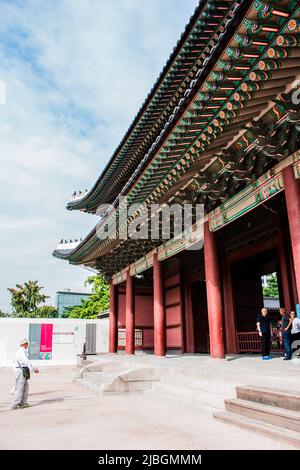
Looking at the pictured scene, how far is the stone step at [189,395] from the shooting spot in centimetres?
547

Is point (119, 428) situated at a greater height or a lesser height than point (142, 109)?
lesser

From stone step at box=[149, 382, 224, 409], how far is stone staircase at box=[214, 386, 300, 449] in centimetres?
57

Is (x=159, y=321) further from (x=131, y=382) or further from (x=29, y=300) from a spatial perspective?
(x=29, y=300)

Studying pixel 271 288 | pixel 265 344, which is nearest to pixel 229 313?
pixel 265 344

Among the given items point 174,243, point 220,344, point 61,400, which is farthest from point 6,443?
point 174,243

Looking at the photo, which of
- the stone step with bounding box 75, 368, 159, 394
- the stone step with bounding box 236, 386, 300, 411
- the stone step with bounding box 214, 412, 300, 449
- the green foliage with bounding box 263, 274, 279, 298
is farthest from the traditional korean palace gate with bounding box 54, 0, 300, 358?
the green foliage with bounding box 263, 274, 279, 298

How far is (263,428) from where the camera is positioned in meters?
3.83

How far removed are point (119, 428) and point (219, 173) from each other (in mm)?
5667

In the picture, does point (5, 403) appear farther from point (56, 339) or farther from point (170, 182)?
point (56, 339)

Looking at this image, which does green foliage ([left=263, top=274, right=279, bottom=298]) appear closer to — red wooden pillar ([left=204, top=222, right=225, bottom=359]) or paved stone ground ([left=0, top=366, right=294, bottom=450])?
red wooden pillar ([left=204, top=222, right=225, bottom=359])

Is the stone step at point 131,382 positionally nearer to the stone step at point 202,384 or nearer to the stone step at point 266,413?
the stone step at point 202,384

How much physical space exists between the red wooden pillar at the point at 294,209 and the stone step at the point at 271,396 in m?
1.97

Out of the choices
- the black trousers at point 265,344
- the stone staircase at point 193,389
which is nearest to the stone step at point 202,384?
the stone staircase at point 193,389

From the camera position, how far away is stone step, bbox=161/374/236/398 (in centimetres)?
544
